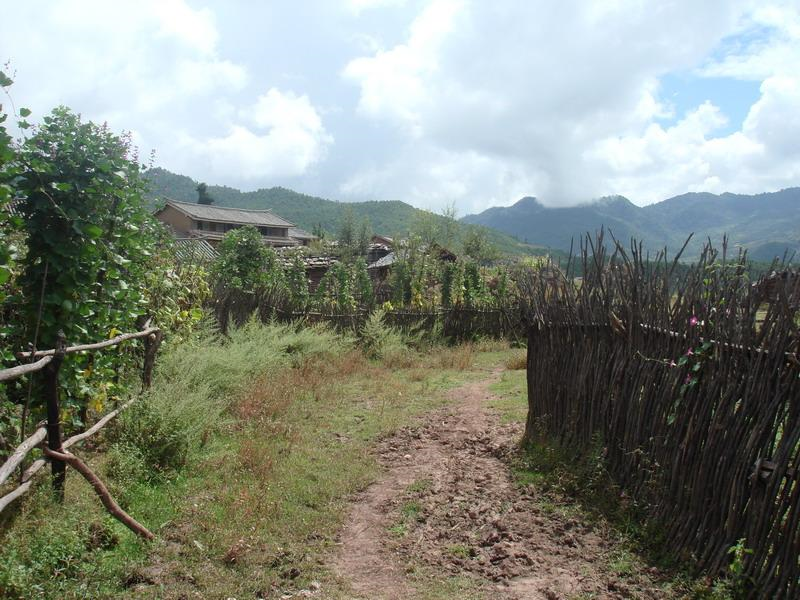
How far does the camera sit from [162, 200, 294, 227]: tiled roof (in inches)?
1601

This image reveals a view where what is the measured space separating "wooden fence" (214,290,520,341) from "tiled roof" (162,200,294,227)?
29.7 meters

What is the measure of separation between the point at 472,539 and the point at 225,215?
1719 inches

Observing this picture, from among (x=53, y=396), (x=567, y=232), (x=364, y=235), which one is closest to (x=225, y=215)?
(x=364, y=235)

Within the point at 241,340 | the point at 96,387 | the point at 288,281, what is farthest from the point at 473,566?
the point at 288,281

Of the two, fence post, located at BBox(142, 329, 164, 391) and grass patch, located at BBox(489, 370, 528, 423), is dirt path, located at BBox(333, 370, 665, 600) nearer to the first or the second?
grass patch, located at BBox(489, 370, 528, 423)

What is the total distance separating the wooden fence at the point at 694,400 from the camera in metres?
2.64

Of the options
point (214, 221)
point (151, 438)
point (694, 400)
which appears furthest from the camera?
point (214, 221)

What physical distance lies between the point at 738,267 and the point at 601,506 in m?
1.89

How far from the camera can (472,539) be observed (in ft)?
12.0

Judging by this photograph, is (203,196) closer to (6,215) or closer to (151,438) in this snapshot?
(151,438)

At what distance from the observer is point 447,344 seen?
12.5 m

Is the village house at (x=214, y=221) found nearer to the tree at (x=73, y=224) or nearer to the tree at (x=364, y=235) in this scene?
the tree at (x=364, y=235)

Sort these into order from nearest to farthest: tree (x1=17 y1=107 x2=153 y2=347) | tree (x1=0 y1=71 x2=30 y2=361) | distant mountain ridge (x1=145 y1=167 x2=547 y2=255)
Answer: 1. tree (x1=0 y1=71 x2=30 y2=361)
2. tree (x1=17 y1=107 x2=153 y2=347)
3. distant mountain ridge (x1=145 y1=167 x2=547 y2=255)

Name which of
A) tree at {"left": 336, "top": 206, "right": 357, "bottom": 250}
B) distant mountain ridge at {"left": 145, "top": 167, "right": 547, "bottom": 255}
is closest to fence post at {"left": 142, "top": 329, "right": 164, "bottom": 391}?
tree at {"left": 336, "top": 206, "right": 357, "bottom": 250}
